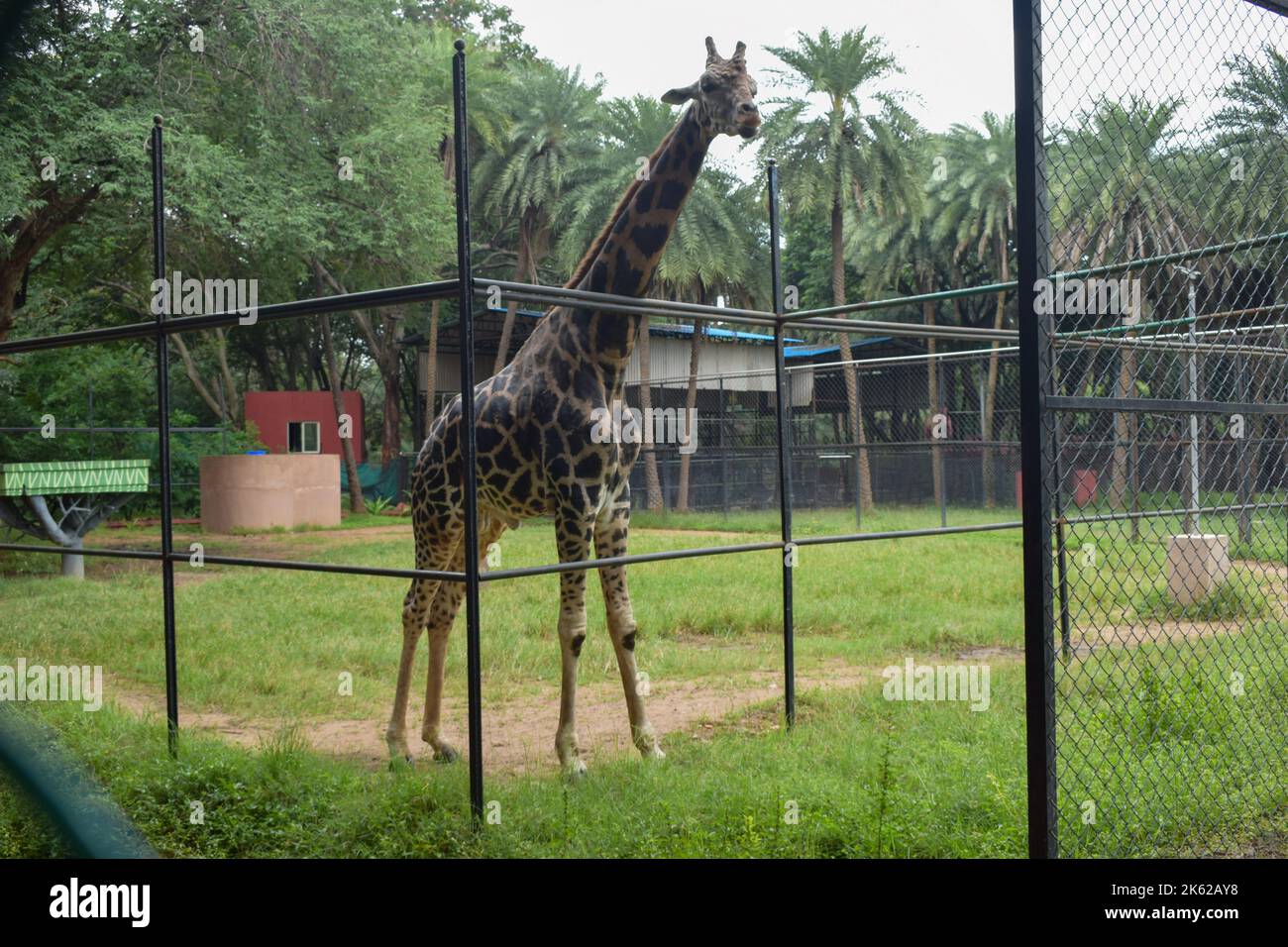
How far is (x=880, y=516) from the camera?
19641mm

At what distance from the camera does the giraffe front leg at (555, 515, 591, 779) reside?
17.5 feet

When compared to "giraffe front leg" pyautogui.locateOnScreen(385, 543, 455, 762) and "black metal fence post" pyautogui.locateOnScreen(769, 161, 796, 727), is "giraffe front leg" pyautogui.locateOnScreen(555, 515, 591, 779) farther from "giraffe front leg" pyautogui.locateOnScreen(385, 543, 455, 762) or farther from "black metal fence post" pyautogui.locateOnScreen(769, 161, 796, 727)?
"black metal fence post" pyautogui.locateOnScreen(769, 161, 796, 727)

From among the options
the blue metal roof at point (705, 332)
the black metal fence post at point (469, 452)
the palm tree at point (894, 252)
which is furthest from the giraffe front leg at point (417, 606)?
the palm tree at point (894, 252)

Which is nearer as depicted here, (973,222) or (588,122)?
(588,122)

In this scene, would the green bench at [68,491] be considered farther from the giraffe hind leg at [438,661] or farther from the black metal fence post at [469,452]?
the black metal fence post at [469,452]

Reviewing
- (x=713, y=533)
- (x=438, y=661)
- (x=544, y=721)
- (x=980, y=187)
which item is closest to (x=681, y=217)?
(x=713, y=533)

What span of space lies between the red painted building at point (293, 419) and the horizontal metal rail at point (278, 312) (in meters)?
23.4

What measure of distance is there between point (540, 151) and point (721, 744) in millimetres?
26067

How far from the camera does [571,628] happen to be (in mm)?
5586

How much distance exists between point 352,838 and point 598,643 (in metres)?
4.91

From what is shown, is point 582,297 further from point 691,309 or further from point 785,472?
point 785,472

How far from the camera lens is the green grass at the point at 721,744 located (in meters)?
4.27

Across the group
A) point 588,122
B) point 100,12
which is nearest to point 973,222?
point 588,122

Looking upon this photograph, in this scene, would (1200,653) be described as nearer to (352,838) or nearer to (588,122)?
(352,838)
